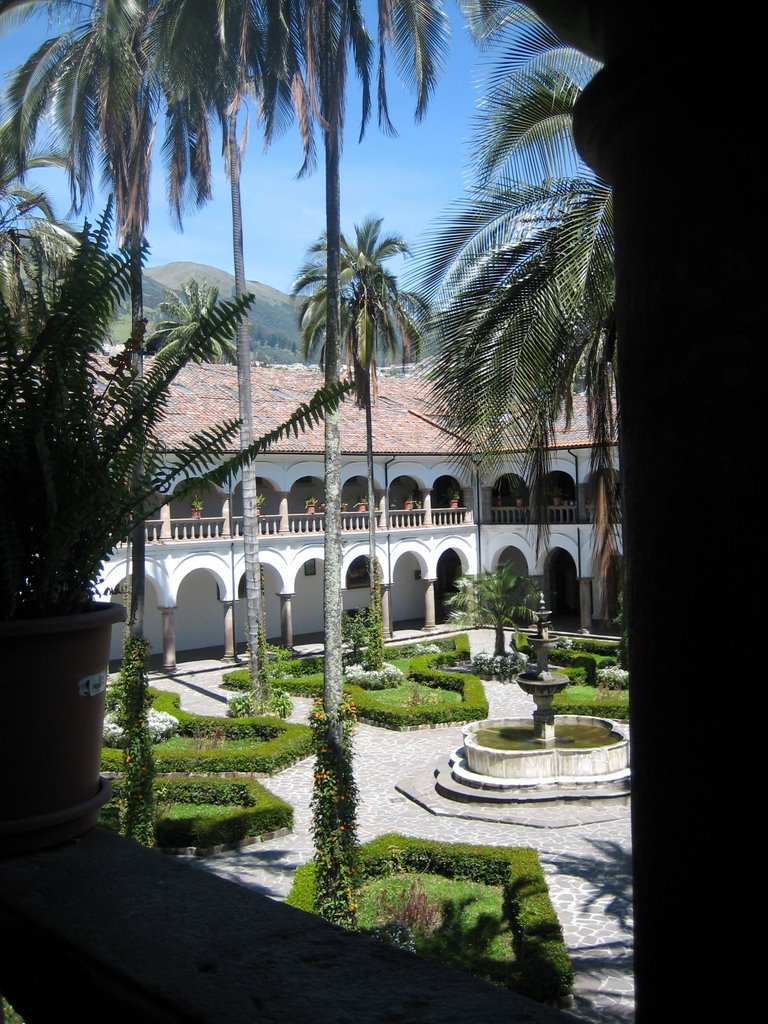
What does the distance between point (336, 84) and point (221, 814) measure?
38.7ft

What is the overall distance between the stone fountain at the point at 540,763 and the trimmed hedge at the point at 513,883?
9.92 feet

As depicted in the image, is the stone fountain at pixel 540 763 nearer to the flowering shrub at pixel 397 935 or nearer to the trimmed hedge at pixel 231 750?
the trimmed hedge at pixel 231 750

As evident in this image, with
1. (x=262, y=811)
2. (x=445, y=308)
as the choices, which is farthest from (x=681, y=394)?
(x=262, y=811)

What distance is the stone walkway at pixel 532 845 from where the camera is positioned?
340 inches

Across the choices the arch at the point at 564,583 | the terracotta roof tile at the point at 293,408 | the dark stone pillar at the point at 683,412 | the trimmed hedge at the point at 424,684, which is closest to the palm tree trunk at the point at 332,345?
the trimmed hedge at the point at 424,684

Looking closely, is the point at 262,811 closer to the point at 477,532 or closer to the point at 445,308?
the point at 445,308

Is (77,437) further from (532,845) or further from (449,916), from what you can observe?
(532,845)

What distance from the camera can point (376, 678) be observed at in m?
22.8

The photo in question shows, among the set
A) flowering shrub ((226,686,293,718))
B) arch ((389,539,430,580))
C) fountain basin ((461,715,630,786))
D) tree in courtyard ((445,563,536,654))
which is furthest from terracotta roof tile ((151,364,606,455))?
→ fountain basin ((461,715,630,786))

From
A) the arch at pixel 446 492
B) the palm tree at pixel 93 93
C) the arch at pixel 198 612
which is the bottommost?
the arch at pixel 198 612

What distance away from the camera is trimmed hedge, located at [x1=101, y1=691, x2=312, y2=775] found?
51.3 ft

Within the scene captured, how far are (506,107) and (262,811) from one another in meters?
9.33

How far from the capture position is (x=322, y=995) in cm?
A: 117

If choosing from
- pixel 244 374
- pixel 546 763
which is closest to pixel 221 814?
pixel 546 763
